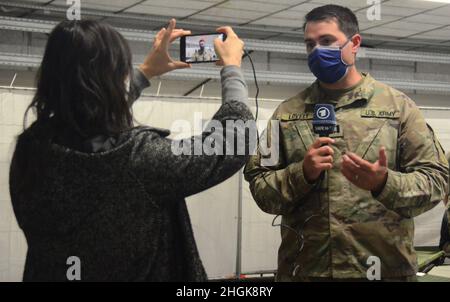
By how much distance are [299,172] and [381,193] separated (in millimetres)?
239

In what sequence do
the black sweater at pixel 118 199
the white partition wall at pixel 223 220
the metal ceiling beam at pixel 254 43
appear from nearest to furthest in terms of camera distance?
the black sweater at pixel 118 199, the white partition wall at pixel 223 220, the metal ceiling beam at pixel 254 43

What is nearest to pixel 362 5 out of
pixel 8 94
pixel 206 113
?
pixel 206 113

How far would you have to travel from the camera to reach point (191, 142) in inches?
50.1

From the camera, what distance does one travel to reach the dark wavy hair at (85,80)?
1.26m

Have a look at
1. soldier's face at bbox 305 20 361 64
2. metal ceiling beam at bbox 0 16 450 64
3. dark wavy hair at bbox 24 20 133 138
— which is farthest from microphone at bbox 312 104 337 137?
metal ceiling beam at bbox 0 16 450 64

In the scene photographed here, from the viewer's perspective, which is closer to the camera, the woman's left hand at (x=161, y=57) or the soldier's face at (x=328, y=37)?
the woman's left hand at (x=161, y=57)

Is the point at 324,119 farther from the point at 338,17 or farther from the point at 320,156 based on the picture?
the point at 338,17

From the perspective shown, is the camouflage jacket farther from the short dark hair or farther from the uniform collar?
the short dark hair

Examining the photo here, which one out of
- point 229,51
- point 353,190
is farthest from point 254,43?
point 229,51

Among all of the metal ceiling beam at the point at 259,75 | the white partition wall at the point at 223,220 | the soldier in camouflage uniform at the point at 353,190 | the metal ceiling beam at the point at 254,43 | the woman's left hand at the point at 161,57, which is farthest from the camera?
the metal ceiling beam at the point at 259,75

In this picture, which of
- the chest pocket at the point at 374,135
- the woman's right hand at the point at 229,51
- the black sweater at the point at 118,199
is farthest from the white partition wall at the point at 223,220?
the black sweater at the point at 118,199

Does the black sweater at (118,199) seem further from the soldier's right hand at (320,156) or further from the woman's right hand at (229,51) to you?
the soldier's right hand at (320,156)

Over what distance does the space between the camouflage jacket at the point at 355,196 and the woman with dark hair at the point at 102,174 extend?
658 mm
